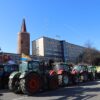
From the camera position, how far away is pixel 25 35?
70.5 metres

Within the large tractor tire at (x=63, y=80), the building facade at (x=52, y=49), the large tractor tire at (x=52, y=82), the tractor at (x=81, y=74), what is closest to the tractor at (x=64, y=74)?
the large tractor tire at (x=63, y=80)

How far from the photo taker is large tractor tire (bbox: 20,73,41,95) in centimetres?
1712

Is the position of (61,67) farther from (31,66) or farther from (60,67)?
(31,66)

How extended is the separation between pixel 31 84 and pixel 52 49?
56030 millimetres

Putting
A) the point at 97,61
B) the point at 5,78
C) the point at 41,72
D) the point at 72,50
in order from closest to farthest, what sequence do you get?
the point at 41,72, the point at 5,78, the point at 72,50, the point at 97,61

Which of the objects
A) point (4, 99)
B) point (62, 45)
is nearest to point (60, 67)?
point (4, 99)

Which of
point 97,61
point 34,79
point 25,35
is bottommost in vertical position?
point 34,79

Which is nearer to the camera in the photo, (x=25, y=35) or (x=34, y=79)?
(x=34, y=79)

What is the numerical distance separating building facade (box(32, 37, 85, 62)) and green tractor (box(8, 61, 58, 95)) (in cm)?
4696

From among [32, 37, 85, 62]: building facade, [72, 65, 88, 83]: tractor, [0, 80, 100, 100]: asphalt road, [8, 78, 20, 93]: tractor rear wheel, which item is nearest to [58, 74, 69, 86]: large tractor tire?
[72, 65, 88, 83]: tractor

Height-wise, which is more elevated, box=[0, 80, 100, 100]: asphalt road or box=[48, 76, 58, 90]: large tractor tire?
box=[48, 76, 58, 90]: large tractor tire

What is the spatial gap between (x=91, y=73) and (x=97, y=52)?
207 ft

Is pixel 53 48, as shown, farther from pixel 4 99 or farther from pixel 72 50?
pixel 4 99

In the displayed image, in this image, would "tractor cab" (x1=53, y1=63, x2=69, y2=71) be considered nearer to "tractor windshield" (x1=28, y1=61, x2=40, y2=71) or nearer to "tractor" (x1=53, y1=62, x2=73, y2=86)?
"tractor" (x1=53, y1=62, x2=73, y2=86)
